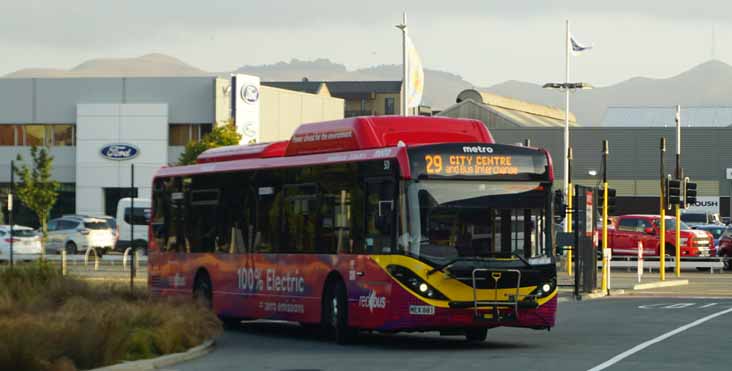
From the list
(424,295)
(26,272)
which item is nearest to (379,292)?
(424,295)

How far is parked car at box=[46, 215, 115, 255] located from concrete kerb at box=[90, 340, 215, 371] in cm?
4454

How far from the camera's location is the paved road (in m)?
17.2

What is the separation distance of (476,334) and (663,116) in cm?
9809

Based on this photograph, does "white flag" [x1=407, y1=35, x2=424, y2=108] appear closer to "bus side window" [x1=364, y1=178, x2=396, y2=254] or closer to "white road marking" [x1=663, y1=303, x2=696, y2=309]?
"white road marking" [x1=663, y1=303, x2=696, y2=309]

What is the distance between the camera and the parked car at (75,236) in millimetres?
63625

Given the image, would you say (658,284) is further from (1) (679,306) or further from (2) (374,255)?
(2) (374,255)

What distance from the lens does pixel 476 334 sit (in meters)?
21.5

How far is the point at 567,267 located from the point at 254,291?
26.7 metres

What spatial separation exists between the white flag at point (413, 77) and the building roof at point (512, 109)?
224ft

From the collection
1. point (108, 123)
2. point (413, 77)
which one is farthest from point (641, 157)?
point (413, 77)

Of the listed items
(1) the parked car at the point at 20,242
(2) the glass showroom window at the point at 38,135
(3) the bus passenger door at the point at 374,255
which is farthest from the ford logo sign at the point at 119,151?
(3) the bus passenger door at the point at 374,255

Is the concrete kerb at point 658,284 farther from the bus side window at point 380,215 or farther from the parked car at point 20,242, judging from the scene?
the parked car at point 20,242

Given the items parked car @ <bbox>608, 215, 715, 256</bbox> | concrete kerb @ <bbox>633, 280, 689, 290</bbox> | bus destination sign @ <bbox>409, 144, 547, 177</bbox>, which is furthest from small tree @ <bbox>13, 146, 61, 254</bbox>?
bus destination sign @ <bbox>409, 144, 547, 177</bbox>

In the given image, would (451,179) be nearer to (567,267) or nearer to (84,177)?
(567,267)
